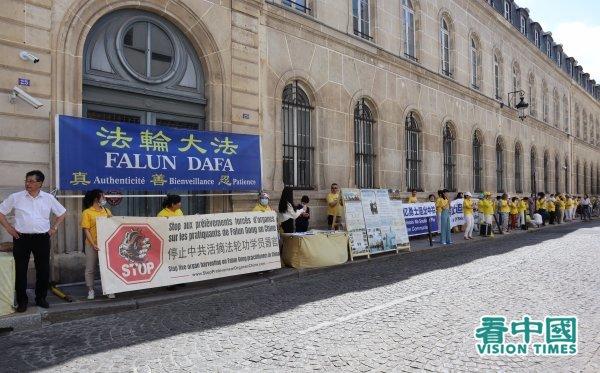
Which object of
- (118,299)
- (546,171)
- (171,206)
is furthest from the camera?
(546,171)

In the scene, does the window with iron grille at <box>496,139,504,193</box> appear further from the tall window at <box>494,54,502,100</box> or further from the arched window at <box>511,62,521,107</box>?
the arched window at <box>511,62,521,107</box>

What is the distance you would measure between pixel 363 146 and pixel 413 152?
11.2 feet

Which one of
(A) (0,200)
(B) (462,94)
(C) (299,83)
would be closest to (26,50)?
(A) (0,200)

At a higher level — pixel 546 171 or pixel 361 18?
pixel 361 18

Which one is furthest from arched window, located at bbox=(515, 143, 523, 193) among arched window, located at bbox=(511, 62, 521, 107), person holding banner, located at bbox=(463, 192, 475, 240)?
person holding banner, located at bbox=(463, 192, 475, 240)

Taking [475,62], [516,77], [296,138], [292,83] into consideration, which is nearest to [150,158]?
[296,138]

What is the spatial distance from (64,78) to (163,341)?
580 centimetres

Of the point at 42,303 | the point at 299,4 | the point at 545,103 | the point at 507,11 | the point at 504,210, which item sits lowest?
the point at 42,303

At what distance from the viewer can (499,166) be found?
26.3 m

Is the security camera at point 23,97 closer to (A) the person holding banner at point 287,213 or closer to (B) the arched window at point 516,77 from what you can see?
(A) the person holding banner at point 287,213

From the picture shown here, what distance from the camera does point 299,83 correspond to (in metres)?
13.6

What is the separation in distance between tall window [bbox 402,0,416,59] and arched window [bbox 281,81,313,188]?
687 centimetres

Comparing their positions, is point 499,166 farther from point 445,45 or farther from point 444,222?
point 444,222

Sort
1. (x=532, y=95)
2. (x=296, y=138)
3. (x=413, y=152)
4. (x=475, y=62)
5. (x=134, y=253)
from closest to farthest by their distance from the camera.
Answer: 1. (x=134, y=253)
2. (x=296, y=138)
3. (x=413, y=152)
4. (x=475, y=62)
5. (x=532, y=95)
